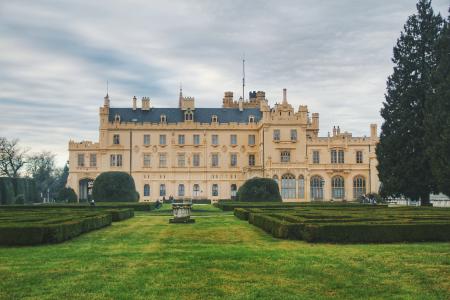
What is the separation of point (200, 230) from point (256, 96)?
61055 mm

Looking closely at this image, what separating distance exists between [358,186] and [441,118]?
33991 millimetres

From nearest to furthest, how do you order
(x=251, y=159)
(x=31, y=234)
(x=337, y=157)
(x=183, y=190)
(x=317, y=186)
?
(x=31, y=234) → (x=317, y=186) → (x=337, y=157) → (x=183, y=190) → (x=251, y=159)

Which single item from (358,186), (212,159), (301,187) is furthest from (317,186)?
(212,159)

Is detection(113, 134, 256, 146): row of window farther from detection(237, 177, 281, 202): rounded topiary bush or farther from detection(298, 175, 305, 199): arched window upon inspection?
detection(237, 177, 281, 202): rounded topiary bush

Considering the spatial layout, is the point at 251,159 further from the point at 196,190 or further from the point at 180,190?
the point at 180,190

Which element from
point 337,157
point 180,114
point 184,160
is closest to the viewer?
point 337,157

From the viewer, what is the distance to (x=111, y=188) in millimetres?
53281

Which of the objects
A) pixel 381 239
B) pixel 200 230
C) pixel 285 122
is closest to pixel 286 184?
pixel 285 122

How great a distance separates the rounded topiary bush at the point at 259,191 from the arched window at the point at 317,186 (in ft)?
53.7

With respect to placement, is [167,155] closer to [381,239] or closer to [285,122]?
[285,122]

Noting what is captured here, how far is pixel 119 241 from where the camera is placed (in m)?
18.8

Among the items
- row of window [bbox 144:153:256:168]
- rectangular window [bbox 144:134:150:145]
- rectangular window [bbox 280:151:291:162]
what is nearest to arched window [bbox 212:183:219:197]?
row of window [bbox 144:153:256:168]

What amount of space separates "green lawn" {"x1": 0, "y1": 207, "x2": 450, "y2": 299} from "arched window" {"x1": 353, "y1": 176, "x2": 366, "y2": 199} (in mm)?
51585

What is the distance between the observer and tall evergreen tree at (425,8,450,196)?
34.1 m
